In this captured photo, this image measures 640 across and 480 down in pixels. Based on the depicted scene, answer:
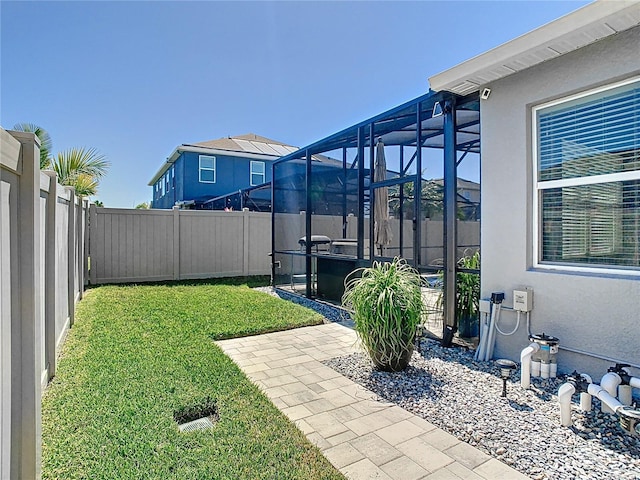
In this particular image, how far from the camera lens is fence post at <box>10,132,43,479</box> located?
1629 mm

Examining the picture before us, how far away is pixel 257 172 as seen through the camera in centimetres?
1714

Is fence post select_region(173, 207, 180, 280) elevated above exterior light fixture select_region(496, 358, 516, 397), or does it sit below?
above

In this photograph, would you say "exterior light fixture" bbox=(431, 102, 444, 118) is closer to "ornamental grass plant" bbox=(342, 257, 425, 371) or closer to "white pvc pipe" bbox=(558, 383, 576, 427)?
"ornamental grass plant" bbox=(342, 257, 425, 371)

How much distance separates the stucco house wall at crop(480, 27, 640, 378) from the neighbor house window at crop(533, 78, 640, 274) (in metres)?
0.11

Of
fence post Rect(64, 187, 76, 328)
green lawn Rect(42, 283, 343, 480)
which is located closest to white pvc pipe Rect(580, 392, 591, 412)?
green lawn Rect(42, 283, 343, 480)

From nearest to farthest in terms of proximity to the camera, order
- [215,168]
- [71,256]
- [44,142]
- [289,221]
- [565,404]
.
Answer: [565,404], [71,256], [289,221], [44,142], [215,168]

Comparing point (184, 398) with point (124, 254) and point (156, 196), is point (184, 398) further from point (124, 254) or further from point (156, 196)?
point (156, 196)

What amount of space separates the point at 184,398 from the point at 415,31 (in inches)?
299

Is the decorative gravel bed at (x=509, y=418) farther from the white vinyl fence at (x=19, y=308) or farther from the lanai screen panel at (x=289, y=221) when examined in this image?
the lanai screen panel at (x=289, y=221)

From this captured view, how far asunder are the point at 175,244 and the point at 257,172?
845 cm

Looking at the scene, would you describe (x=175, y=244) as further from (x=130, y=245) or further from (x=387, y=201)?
(x=387, y=201)

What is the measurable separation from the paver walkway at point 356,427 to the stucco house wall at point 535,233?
1689 millimetres

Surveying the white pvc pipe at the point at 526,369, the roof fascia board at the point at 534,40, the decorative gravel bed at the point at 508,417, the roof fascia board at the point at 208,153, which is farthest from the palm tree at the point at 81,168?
the white pvc pipe at the point at 526,369

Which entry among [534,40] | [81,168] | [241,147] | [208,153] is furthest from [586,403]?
[241,147]
